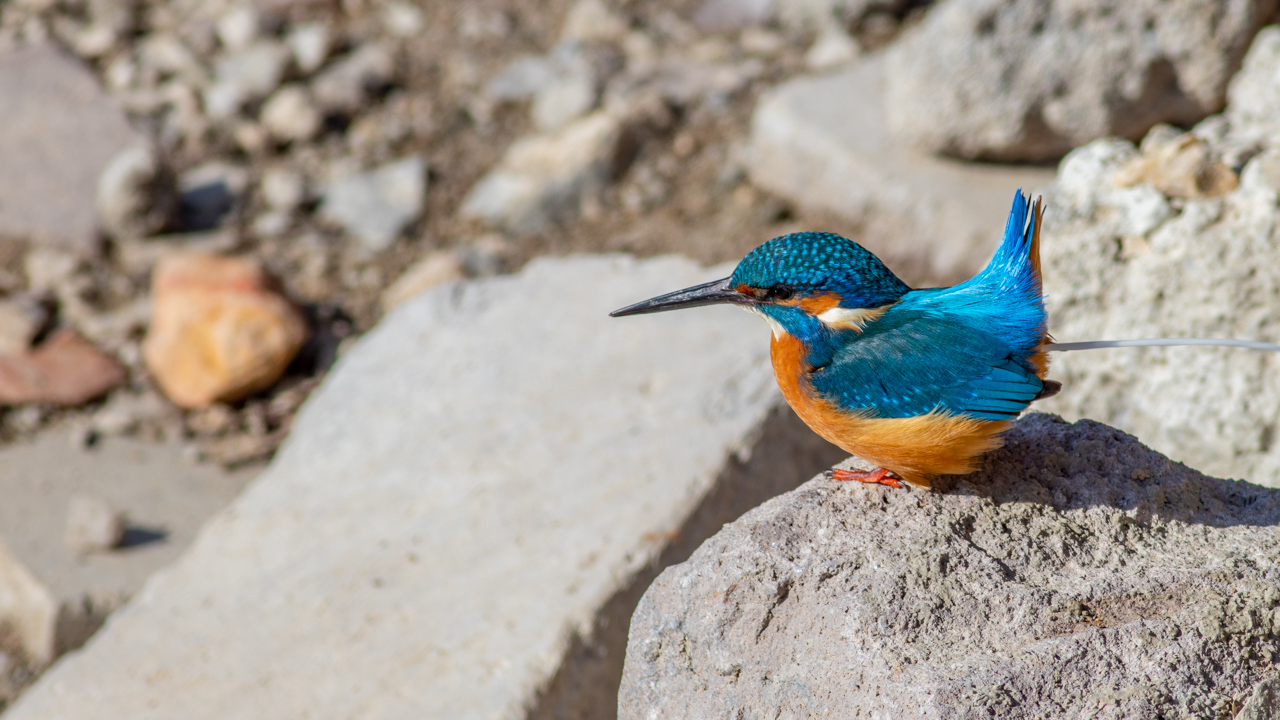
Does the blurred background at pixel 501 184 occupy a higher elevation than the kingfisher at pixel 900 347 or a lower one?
lower

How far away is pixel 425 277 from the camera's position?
6289 millimetres

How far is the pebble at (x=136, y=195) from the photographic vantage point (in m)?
6.69

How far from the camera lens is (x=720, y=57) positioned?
771 cm

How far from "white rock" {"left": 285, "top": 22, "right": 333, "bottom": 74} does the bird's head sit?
5.65m

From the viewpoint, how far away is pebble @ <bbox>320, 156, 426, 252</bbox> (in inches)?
274

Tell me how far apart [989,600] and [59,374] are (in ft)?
16.6

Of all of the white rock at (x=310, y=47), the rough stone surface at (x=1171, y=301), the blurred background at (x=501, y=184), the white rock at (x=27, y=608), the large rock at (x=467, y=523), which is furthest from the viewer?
the white rock at (x=310, y=47)

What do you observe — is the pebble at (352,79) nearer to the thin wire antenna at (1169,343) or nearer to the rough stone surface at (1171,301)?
the rough stone surface at (1171,301)

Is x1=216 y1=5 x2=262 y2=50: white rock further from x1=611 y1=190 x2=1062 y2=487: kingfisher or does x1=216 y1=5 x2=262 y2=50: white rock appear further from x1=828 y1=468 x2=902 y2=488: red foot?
x1=828 y1=468 x2=902 y2=488: red foot

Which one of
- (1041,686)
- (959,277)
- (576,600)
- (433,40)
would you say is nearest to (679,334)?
(576,600)

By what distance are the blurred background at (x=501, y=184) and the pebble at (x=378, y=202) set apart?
0.02 metres

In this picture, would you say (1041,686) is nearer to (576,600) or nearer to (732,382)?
(576,600)

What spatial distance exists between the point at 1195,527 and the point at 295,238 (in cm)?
552

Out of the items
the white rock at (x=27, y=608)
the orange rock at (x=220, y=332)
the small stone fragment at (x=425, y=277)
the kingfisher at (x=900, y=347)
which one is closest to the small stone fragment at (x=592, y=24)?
the small stone fragment at (x=425, y=277)
